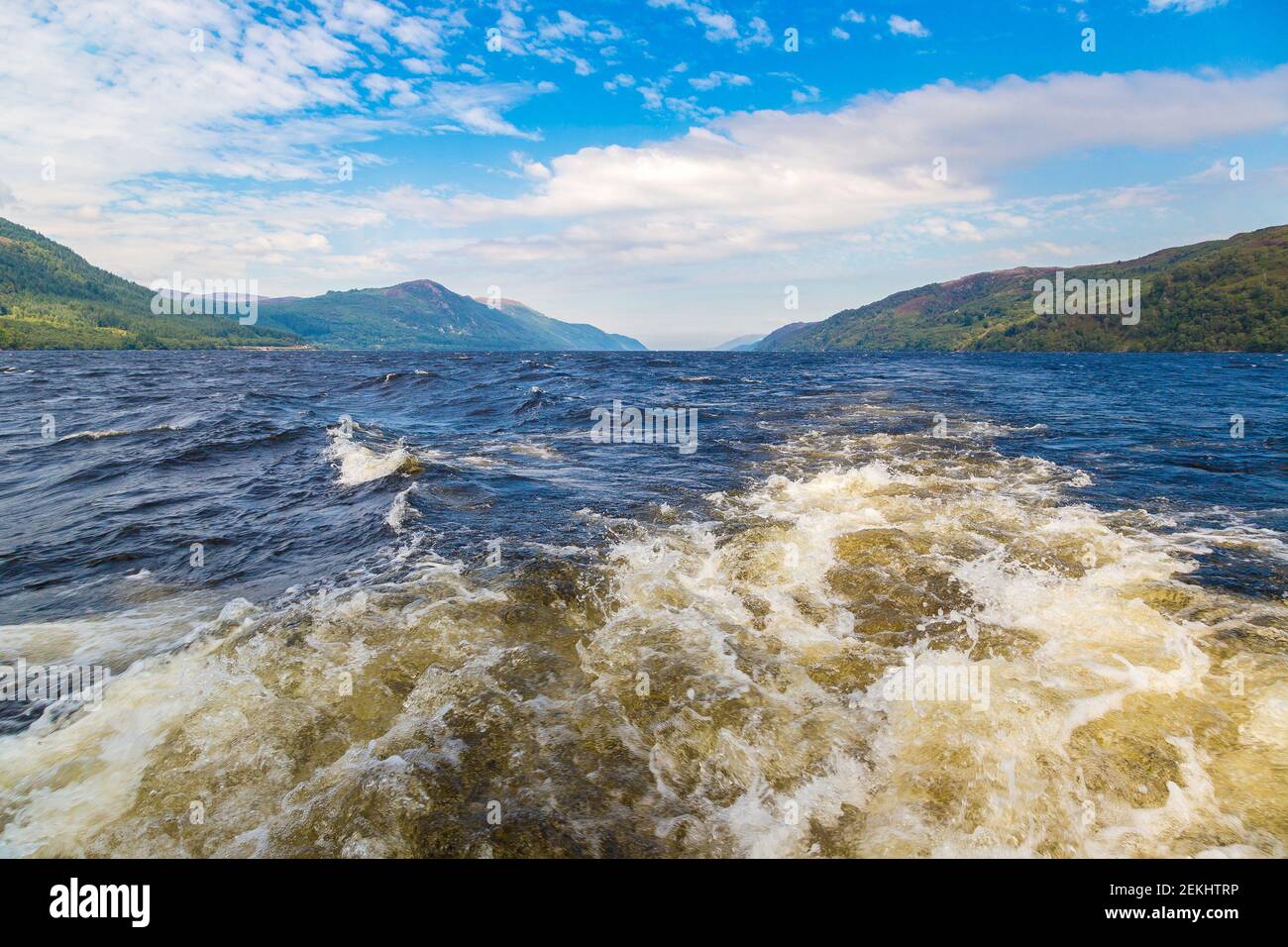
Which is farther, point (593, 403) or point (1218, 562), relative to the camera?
point (593, 403)

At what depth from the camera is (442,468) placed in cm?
1745

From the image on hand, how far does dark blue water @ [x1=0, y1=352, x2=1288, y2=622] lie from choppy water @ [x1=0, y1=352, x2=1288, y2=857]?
0.52 ft

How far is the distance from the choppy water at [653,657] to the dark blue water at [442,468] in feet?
0.52

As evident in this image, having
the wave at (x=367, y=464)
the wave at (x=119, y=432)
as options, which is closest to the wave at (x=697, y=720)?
the wave at (x=367, y=464)

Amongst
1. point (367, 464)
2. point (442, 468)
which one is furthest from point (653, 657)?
point (367, 464)

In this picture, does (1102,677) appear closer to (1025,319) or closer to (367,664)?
(367,664)

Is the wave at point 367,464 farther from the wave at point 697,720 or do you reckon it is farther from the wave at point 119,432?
the wave at point 119,432

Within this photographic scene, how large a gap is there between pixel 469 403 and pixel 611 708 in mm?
31698

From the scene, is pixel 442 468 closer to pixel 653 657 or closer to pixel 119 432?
pixel 653 657

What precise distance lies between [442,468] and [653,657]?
12.2 metres

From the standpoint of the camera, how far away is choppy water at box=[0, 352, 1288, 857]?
196 inches

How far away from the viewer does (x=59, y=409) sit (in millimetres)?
31625
